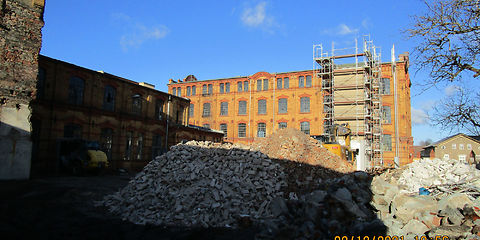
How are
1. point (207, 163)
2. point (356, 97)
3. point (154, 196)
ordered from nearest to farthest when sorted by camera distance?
point (154, 196), point (207, 163), point (356, 97)

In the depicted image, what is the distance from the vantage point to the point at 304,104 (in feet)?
124

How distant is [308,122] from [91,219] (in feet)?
102

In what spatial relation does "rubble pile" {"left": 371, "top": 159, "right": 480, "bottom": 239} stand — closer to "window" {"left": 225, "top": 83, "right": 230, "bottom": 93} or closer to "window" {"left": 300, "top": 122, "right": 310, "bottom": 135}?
"window" {"left": 300, "top": 122, "right": 310, "bottom": 135}

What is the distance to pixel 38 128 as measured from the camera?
62.1 feet

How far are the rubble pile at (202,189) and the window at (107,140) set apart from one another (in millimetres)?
13062

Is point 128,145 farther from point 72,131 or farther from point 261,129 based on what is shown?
point 261,129

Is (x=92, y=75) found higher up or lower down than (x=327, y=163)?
higher up

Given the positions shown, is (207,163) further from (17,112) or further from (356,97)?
Result: (356,97)

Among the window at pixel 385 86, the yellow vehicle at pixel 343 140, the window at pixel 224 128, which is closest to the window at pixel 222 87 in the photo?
the window at pixel 224 128

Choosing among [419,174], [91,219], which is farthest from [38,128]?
[419,174]

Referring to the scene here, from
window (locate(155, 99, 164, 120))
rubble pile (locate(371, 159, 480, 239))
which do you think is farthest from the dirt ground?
window (locate(155, 99, 164, 120))

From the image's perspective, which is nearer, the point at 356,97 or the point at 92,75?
the point at 92,75

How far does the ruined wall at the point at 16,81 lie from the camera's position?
44.7 ft

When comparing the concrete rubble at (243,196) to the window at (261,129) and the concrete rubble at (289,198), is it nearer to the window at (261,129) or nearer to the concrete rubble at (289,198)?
the concrete rubble at (289,198)
